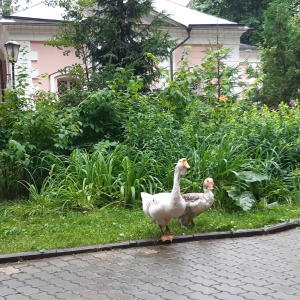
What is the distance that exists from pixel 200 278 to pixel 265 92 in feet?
49.4

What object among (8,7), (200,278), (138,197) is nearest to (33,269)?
(200,278)

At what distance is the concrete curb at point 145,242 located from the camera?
18.3ft

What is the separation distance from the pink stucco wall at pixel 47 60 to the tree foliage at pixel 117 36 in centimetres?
560

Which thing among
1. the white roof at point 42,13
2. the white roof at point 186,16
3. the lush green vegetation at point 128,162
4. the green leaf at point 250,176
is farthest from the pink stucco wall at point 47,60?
the green leaf at point 250,176

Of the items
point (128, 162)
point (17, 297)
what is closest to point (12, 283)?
point (17, 297)

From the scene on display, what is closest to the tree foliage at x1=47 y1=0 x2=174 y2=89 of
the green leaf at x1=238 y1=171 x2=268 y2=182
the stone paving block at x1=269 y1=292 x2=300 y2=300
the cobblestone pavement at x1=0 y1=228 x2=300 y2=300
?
the green leaf at x1=238 y1=171 x2=268 y2=182

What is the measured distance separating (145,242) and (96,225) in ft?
3.51

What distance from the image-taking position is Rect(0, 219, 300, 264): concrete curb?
18.3ft

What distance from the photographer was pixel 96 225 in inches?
270

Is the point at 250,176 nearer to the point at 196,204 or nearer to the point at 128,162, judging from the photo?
the point at 196,204

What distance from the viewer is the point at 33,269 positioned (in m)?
5.23

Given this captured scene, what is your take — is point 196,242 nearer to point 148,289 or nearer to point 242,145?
point 148,289

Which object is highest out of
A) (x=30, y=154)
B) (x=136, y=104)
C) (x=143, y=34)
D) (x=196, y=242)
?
(x=143, y=34)

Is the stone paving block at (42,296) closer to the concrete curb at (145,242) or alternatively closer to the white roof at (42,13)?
the concrete curb at (145,242)
